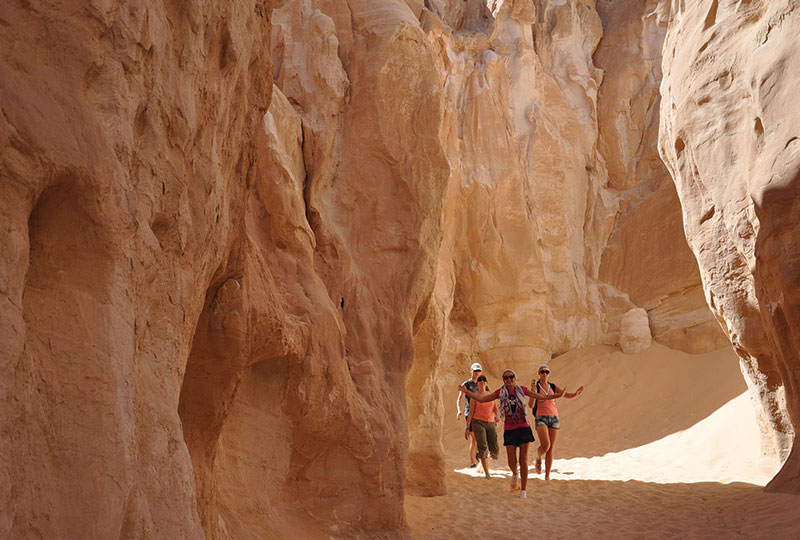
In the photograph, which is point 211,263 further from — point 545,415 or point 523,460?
point 545,415

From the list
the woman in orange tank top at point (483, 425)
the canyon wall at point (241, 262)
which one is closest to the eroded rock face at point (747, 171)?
the canyon wall at point (241, 262)

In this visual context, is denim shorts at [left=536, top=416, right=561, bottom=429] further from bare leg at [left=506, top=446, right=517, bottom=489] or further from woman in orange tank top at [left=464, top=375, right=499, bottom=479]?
woman in orange tank top at [left=464, top=375, right=499, bottom=479]

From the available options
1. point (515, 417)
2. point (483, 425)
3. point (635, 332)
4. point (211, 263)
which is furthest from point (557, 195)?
point (211, 263)

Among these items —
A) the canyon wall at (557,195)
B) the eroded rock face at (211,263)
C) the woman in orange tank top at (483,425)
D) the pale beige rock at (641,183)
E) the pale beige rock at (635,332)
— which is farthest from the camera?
the canyon wall at (557,195)

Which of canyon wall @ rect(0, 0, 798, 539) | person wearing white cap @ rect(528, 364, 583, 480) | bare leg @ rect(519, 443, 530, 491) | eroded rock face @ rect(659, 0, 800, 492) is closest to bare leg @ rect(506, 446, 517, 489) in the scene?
bare leg @ rect(519, 443, 530, 491)

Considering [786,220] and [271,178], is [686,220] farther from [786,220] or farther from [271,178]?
[271,178]

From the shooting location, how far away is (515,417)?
7.79 meters

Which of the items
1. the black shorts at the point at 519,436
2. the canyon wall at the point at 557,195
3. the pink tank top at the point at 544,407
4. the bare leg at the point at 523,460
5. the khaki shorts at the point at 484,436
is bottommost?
the bare leg at the point at 523,460

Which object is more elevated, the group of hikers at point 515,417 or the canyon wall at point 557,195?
the canyon wall at point 557,195

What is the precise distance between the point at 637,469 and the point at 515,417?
157 inches

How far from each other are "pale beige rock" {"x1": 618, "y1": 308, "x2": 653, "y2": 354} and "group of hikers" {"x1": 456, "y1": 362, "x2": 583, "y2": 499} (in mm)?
6907

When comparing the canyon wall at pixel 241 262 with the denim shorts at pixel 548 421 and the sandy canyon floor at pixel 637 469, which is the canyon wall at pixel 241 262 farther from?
the denim shorts at pixel 548 421

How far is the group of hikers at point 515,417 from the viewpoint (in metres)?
7.78

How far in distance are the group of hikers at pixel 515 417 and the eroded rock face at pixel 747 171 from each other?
2242 millimetres
